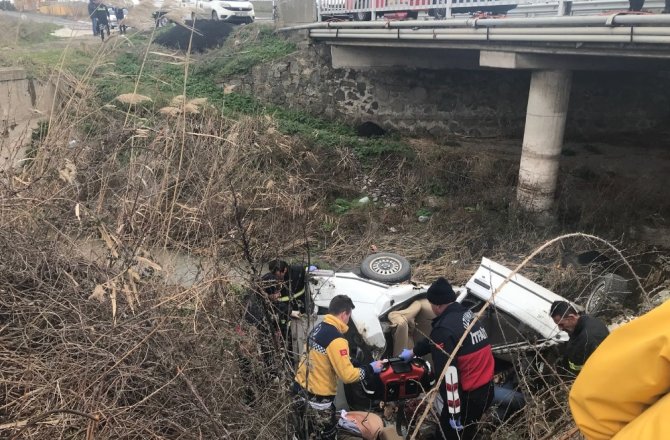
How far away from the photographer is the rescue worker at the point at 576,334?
4.24 m

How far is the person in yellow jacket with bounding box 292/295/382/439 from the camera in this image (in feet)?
13.1

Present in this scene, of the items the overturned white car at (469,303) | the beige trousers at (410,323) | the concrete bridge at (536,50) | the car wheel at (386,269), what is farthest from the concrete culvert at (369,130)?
the beige trousers at (410,323)

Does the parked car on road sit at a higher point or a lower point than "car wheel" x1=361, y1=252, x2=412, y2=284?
higher

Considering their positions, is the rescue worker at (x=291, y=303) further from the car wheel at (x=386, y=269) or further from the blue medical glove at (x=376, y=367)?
the car wheel at (x=386, y=269)

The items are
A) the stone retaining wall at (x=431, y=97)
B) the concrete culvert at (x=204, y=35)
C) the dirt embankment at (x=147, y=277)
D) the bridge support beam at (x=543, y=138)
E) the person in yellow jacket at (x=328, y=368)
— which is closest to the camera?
the dirt embankment at (x=147, y=277)

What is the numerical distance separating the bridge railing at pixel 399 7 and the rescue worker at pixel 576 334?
492 centimetres

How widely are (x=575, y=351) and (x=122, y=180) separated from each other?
418 centimetres

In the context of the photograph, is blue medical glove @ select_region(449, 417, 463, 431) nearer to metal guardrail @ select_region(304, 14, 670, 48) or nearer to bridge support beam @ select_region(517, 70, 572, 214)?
metal guardrail @ select_region(304, 14, 670, 48)

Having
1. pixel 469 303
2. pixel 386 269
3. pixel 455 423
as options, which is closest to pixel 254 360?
pixel 455 423

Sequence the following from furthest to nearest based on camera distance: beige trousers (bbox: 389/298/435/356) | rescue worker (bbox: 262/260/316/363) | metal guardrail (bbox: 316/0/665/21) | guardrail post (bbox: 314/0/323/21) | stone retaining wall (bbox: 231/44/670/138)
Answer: stone retaining wall (bbox: 231/44/670/138) → guardrail post (bbox: 314/0/323/21) → metal guardrail (bbox: 316/0/665/21) → beige trousers (bbox: 389/298/435/356) → rescue worker (bbox: 262/260/316/363)

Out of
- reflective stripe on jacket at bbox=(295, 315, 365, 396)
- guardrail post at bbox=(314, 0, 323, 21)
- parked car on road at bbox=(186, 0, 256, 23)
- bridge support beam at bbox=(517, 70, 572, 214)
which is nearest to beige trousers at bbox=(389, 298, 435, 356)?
reflective stripe on jacket at bbox=(295, 315, 365, 396)

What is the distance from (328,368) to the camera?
4.11 meters

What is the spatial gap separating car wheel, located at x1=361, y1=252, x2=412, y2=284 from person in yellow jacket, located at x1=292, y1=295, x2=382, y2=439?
1.65m

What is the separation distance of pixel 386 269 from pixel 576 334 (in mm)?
2223
